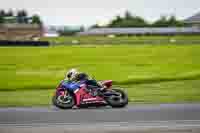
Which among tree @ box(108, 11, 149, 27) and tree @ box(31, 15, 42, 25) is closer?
tree @ box(31, 15, 42, 25)

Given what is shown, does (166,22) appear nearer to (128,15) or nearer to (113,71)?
(128,15)

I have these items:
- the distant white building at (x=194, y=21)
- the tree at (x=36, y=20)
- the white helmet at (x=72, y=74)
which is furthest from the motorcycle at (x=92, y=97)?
the tree at (x=36, y=20)

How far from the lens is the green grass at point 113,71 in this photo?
18.6m

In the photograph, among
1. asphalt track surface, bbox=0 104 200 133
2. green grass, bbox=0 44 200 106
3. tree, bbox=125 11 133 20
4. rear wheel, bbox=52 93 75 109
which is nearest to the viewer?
asphalt track surface, bbox=0 104 200 133

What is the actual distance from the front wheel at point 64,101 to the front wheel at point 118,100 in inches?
34.8

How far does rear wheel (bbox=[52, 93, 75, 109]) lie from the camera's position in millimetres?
14553

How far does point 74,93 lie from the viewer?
48.1 ft

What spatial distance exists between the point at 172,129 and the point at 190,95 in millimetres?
8153

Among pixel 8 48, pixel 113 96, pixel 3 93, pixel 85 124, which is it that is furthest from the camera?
pixel 8 48

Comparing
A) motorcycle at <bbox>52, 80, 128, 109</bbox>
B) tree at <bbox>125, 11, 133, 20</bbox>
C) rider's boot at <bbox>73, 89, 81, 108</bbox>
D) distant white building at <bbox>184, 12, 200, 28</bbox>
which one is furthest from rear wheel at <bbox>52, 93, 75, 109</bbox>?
tree at <bbox>125, 11, 133, 20</bbox>

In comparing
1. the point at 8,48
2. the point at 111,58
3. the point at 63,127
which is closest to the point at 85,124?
the point at 63,127

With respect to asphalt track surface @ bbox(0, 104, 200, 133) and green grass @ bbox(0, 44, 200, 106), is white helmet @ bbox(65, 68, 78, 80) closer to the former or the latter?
asphalt track surface @ bbox(0, 104, 200, 133)

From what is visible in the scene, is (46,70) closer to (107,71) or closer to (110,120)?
(107,71)

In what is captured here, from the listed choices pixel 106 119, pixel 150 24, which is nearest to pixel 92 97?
pixel 106 119
